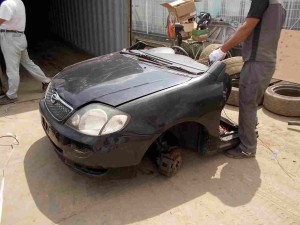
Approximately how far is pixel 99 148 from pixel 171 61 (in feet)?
4.61

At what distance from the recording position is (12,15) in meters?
4.45

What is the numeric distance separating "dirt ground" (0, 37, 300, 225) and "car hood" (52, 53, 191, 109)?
719mm

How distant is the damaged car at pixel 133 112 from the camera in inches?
92.1

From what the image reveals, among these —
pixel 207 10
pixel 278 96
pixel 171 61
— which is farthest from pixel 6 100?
pixel 207 10

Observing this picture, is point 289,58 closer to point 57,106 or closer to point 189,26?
point 189,26

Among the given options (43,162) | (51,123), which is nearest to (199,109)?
(51,123)

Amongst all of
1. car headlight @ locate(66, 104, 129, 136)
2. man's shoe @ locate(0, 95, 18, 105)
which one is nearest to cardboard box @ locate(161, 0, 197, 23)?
man's shoe @ locate(0, 95, 18, 105)

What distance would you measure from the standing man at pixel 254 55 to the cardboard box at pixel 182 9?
16.5 ft

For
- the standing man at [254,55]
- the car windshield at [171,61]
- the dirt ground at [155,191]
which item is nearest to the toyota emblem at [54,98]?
the dirt ground at [155,191]

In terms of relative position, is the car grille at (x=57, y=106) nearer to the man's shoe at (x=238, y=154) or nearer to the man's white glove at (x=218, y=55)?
the man's white glove at (x=218, y=55)

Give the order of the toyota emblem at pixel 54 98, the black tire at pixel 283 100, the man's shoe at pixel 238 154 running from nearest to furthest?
the toyota emblem at pixel 54 98, the man's shoe at pixel 238 154, the black tire at pixel 283 100

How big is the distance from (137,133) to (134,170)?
1.21 ft

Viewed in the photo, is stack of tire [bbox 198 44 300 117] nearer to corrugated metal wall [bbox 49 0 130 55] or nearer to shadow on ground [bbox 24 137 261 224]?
shadow on ground [bbox 24 137 261 224]

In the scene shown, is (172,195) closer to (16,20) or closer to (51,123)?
(51,123)
